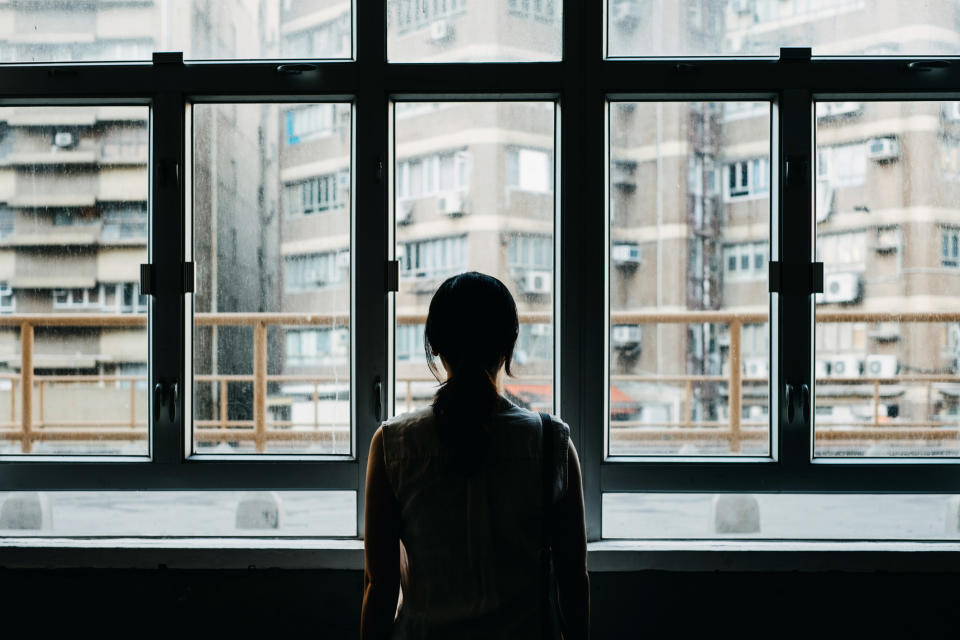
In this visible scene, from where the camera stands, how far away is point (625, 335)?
204 cm

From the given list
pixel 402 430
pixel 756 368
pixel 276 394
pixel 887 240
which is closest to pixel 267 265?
pixel 276 394

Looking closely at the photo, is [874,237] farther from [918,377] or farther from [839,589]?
[839,589]

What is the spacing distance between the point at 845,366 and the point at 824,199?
0.45 metres

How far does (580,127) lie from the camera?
1947mm

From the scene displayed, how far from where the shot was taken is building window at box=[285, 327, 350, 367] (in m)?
2.02

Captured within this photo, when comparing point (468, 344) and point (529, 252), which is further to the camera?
point (529, 252)

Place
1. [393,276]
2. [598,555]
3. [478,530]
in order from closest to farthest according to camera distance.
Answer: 1. [478,530]
2. [598,555]
3. [393,276]

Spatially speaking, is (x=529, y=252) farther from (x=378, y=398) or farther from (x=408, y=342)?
(x=378, y=398)

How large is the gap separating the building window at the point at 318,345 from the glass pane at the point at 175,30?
2.43 ft

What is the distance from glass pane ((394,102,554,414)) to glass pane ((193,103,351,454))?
162 millimetres

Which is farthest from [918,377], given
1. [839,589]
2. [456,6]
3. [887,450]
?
[456,6]

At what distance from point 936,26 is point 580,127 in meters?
0.99

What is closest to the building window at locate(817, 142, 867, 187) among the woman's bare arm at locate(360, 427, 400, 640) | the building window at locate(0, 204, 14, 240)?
the woman's bare arm at locate(360, 427, 400, 640)

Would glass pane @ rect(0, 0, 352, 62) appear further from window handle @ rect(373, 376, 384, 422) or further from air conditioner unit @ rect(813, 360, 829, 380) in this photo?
air conditioner unit @ rect(813, 360, 829, 380)
